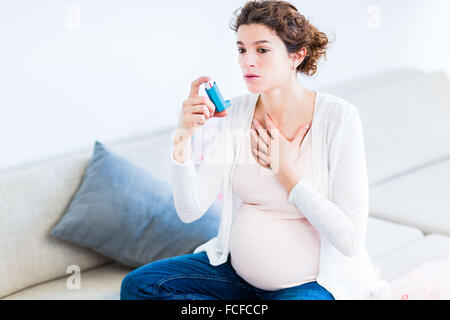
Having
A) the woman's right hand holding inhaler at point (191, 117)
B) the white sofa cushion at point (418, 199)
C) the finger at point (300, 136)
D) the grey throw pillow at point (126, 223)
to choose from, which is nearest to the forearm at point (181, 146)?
the woman's right hand holding inhaler at point (191, 117)

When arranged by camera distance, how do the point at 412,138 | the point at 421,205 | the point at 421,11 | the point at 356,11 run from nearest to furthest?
1. the point at 421,205
2. the point at 412,138
3. the point at 356,11
4. the point at 421,11

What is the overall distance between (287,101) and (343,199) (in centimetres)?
29

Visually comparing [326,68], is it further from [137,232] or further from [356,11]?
[137,232]

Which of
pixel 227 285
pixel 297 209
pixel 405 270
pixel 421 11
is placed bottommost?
pixel 405 270

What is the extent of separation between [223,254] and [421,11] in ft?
7.97

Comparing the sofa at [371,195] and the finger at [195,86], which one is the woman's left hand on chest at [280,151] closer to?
the finger at [195,86]

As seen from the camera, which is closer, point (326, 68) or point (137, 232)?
point (137, 232)

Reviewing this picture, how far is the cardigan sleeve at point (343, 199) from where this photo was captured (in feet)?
4.65

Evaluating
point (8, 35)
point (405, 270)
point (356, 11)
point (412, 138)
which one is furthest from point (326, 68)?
point (8, 35)

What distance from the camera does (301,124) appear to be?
156cm

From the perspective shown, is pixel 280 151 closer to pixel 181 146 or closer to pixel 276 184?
pixel 276 184

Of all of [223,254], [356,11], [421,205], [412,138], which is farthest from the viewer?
[356,11]

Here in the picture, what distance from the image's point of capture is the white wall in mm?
2047

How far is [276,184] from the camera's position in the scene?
153 cm
